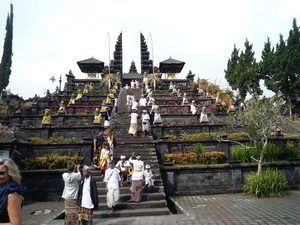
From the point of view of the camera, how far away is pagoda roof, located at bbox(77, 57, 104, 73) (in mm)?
45500

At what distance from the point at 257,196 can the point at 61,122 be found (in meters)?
15.2

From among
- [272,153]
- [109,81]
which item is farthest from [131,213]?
[109,81]

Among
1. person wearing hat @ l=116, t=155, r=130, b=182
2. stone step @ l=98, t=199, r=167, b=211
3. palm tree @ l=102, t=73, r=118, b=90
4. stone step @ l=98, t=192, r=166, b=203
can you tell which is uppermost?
palm tree @ l=102, t=73, r=118, b=90

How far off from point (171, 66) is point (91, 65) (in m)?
14.3

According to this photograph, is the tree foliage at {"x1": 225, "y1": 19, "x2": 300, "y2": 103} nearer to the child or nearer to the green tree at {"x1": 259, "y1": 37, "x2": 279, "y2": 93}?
the green tree at {"x1": 259, "y1": 37, "x2": 279, "y2": 93}

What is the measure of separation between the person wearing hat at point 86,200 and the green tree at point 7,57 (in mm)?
43196

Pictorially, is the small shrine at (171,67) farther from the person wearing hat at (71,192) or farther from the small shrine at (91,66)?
the person wearing hat at (71,192)

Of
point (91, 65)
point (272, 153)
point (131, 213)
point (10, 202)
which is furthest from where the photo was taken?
point (91, 65)

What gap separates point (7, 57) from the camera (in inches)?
1812

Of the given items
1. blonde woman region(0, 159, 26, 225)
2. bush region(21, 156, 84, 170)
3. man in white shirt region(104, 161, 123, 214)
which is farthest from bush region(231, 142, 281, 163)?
blonde woman region(0, 159, 26, 225)

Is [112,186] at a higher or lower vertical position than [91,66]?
lower

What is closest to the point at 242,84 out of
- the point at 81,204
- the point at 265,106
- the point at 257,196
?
the point at 265,106

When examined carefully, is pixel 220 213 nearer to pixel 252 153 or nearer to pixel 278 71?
pixel 252 153

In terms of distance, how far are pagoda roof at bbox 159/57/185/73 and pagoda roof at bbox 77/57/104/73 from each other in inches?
429
